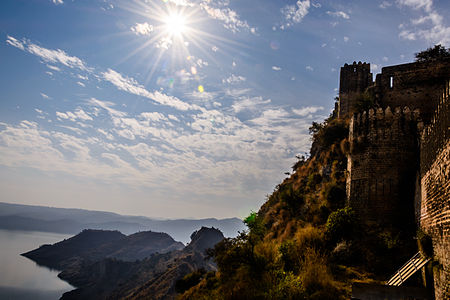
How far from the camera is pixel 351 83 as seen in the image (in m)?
31.3

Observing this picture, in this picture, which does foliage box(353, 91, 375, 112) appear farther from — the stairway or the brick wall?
the stairway

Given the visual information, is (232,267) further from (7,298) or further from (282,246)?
(7,298)

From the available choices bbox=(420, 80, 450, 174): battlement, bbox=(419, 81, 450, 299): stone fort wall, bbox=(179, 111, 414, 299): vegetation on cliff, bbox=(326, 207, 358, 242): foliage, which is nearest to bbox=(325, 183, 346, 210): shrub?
bbox=(179, 111, 414, 299): vegetation on cliff

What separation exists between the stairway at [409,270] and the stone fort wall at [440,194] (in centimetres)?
115

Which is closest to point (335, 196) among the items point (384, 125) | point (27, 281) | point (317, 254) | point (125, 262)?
point (384, 125)

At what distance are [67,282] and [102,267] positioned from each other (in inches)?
965

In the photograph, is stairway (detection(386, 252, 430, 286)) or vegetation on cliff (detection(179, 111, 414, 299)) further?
vegetation on cliff (detection(179, 111, 414, 299))

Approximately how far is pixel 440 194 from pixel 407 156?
719 centimetres

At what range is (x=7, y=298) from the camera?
96688 mm

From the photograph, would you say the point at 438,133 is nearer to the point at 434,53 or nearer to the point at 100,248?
the point at 434,53

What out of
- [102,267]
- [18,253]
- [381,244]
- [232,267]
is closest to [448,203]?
[381,244]

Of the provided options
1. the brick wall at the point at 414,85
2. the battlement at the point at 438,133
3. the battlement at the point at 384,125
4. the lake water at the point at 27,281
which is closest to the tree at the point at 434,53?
the brick wall at the point at 414,85

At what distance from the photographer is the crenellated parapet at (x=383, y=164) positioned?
14734mm

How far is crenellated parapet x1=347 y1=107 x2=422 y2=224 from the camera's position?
48.3 ft
